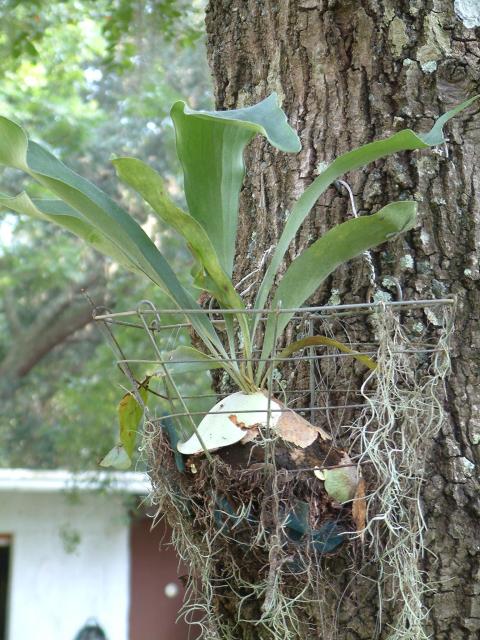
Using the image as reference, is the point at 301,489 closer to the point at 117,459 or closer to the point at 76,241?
the point at 117,459

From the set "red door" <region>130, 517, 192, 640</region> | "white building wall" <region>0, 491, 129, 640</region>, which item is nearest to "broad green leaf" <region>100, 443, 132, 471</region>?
"white building wall" <region>0, 491, 129, 640</region>

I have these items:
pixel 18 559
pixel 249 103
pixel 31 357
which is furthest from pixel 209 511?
pixel 31 357

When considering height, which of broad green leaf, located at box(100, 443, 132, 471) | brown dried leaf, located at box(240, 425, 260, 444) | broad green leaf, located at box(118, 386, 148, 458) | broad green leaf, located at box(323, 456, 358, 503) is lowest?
broad green leaf, located at box(323, 456, 358, 503)

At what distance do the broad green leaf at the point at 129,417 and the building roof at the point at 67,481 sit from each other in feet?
13.2

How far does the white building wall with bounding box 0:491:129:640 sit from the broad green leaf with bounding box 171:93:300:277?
16.8 feet

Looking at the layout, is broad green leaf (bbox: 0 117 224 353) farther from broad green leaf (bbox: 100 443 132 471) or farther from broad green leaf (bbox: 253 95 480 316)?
broad green leaf (bbox: 100 443 132 471)

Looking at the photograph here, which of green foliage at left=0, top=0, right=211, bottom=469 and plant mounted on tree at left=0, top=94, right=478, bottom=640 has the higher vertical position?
green foliage at left=0, top=0, right=211, bottom=469

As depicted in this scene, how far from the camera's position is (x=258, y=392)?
1.34m

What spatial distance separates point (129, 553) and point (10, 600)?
3.01 feet

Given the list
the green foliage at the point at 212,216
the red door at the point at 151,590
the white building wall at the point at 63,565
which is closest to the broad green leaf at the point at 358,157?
the green foliage at the point at 212,216

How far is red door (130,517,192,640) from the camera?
6.45 meters

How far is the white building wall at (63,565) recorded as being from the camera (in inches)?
243

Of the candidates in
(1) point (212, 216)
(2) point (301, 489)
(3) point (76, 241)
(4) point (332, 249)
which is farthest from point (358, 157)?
(3) point (76, 241)

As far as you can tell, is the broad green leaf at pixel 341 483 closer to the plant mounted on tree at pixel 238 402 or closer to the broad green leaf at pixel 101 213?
the plant mounted on tree at pixel 238 402
